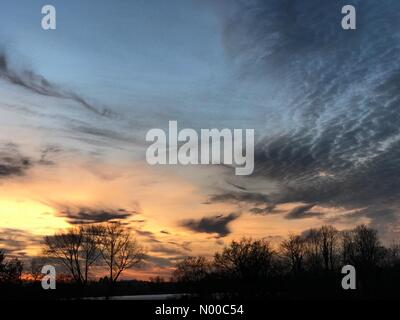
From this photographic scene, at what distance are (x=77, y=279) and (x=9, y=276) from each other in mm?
11582

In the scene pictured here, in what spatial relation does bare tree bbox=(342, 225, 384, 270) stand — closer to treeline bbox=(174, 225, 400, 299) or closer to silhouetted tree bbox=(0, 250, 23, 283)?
treeline bbox=(174, 225, 400, 299)

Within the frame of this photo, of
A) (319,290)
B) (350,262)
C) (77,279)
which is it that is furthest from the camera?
(350,262)

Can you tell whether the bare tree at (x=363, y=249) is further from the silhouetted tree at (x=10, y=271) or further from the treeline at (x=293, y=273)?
the silhouetted tree at (x=10, y=271)

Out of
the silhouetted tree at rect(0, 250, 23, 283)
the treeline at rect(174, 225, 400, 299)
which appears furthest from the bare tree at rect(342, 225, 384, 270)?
the silhouetted tree at rect(0, 250, 23, 283)

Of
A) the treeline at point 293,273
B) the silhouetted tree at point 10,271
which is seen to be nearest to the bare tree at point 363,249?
the treeline at point 293,273

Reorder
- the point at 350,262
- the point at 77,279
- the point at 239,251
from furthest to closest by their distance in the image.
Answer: the point at 350,262 < the point at 239,251 < the point at 77,279
